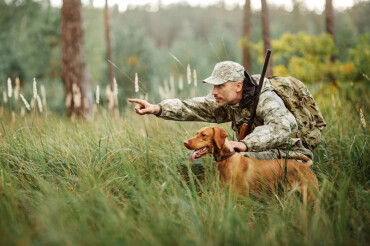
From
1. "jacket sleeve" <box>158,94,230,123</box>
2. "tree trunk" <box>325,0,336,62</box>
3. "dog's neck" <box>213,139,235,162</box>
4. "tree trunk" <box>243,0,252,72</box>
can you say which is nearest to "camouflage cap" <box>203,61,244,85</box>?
"jacket sleeve" <box>158,94,230,123</box>

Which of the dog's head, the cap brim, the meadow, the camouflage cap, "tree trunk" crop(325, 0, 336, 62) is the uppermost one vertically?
"tree trunk" crop(325, 0, 336, 62)

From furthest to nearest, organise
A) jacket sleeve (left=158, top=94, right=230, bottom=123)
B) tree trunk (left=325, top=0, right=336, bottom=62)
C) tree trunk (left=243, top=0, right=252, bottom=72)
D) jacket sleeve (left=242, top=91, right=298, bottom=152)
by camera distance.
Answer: tree trunk (left=243, top=0, right=252, bottom=72), tree trunk (left=325, top=0, right=336, bottom=62), jacket sleeve (left=158, top=94, right=230, bottom=123), jacket sleeve (left=242, top=91, right=298, bottom=152)

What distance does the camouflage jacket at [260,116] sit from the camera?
9.66 feet

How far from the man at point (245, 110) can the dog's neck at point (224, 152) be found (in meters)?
0.06

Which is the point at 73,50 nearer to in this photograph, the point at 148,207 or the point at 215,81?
the point at 215,81

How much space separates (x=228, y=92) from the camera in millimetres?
3328

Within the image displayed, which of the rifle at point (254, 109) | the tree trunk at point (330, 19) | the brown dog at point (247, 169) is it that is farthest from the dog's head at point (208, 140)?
the tree trunk at point (330, 19)

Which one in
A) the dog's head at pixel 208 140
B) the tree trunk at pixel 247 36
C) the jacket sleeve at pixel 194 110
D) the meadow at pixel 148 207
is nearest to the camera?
the meadow at pixel 148 207

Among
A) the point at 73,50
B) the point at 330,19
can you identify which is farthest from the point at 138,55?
the point at 73,50

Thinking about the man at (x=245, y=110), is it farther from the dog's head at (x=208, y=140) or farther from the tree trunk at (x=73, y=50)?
the tree trunk at (x=73, y=50)

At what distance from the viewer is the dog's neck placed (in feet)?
9.38

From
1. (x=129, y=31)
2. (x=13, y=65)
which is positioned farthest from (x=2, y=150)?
(x=129, y=31)

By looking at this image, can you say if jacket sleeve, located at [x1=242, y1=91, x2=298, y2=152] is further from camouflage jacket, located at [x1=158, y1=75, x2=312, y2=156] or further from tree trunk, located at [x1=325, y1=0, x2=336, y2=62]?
tree trunk, located at [x1=325, y1=0, x2=336, y2=62]

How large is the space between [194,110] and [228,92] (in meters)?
0.56
